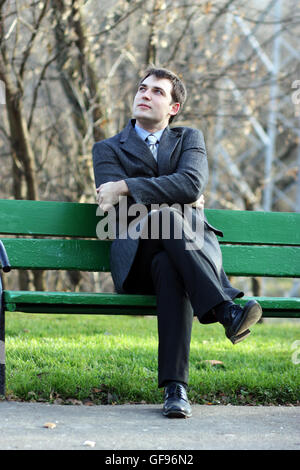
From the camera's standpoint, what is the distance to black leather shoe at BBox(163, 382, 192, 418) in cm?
330

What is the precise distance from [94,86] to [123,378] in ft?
15.6

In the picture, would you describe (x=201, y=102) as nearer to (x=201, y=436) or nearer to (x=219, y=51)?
(x=219, y=51)

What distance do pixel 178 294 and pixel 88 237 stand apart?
3.43 feet

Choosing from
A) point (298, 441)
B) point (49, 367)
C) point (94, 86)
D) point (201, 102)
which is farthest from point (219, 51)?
point (298, 441)

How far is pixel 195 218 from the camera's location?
12.8ft

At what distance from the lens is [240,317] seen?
3.27 meters

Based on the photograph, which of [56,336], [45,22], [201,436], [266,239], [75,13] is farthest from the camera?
[45,22]

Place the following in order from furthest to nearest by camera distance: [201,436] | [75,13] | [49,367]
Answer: [75,13]
[49,367]
[201,436]

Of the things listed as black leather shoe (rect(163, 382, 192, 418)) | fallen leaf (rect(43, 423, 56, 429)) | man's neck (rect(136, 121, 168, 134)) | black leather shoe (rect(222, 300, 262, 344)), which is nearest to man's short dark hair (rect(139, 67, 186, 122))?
man's neck (rect(136, 121, 168, 134))

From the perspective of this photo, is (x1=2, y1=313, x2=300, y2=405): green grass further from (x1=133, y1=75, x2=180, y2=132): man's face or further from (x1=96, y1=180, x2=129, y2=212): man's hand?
(x1=133, y1=75, x2=180, y2=132): man's face

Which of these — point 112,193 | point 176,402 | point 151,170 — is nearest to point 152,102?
point 151,170

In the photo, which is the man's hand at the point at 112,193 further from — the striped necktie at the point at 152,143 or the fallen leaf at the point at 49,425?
the fallen leaf at the point at 49,425

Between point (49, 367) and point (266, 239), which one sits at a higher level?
point (266, 239)

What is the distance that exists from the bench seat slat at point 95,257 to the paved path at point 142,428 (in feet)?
3.00
